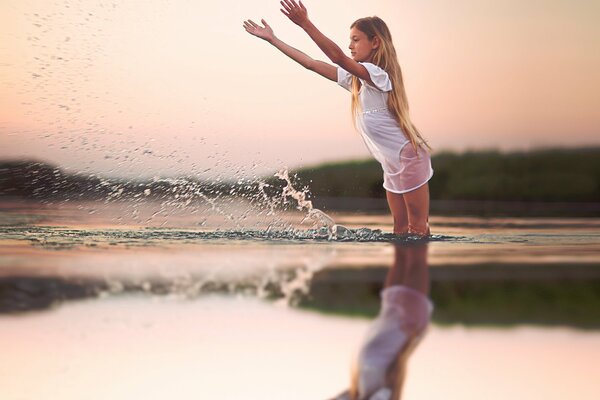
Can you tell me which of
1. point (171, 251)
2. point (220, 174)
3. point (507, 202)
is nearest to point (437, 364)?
point (171, 251)

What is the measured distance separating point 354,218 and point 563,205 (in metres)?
2.21

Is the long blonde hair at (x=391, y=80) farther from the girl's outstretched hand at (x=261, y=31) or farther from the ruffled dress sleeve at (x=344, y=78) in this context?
the girl's outstretched hand at (x=261, y=31)

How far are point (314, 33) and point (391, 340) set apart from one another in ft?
A: 5.58

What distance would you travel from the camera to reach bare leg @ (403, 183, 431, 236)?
348 cm

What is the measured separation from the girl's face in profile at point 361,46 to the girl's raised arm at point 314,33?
336 mm

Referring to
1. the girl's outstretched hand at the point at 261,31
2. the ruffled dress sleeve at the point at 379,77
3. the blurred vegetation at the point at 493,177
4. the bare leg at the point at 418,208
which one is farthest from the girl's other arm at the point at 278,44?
the blurred vegetation at the point at 493,177

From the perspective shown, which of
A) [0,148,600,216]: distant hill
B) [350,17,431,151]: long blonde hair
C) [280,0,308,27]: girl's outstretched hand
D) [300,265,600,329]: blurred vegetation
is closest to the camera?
[300,265,600,329]: blurred vegetation

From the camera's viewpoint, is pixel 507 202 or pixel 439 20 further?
pixel 507 202

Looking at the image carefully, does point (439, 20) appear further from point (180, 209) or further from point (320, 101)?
point (180, 209)

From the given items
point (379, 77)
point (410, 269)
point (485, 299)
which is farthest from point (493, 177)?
point (485, 299)

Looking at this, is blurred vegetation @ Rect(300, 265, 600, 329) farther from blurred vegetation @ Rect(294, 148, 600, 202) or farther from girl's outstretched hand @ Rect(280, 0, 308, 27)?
blurred vegetation @ Rect(294, 148, 600, 202)

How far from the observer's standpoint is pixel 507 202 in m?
6.47

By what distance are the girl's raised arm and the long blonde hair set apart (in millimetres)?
281

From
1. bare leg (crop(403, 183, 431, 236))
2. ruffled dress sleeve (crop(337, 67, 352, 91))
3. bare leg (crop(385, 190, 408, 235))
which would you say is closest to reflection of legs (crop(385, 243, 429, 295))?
bare leg (crop(403, 183, 431, 236))
